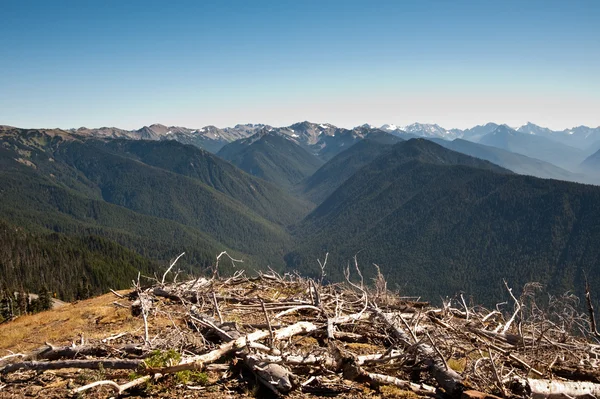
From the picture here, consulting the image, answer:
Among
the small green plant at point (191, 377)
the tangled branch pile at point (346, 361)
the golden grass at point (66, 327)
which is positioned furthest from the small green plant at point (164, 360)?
the golden grass at point (66, 327)

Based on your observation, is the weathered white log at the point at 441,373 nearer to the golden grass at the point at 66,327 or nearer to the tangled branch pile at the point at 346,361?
the tangled branch pile at the point at 346,361

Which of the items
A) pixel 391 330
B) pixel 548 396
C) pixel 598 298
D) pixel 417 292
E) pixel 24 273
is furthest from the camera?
pixel 417 292

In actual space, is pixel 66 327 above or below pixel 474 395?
below

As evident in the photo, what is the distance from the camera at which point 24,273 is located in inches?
4473

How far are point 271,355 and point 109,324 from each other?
781cm

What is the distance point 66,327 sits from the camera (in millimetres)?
11516

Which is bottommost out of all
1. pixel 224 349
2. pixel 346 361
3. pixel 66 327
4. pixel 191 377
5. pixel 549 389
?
pixel 66 327

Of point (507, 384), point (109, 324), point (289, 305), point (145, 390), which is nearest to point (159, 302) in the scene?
point (109, 324)

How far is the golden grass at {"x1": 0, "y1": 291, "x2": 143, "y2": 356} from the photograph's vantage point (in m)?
10.3

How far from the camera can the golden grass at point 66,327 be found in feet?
33.7

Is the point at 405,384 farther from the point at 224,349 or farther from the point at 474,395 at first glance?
the point at 224,349

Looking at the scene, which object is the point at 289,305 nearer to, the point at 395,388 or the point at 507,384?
the point at 395,388

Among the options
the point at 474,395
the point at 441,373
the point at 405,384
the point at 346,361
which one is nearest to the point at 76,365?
the point at 346,361

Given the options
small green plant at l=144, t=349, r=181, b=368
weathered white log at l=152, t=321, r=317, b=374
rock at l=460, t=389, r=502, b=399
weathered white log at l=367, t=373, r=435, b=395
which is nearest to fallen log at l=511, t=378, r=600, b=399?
rock at l=460, t=389, r=502, b=399
